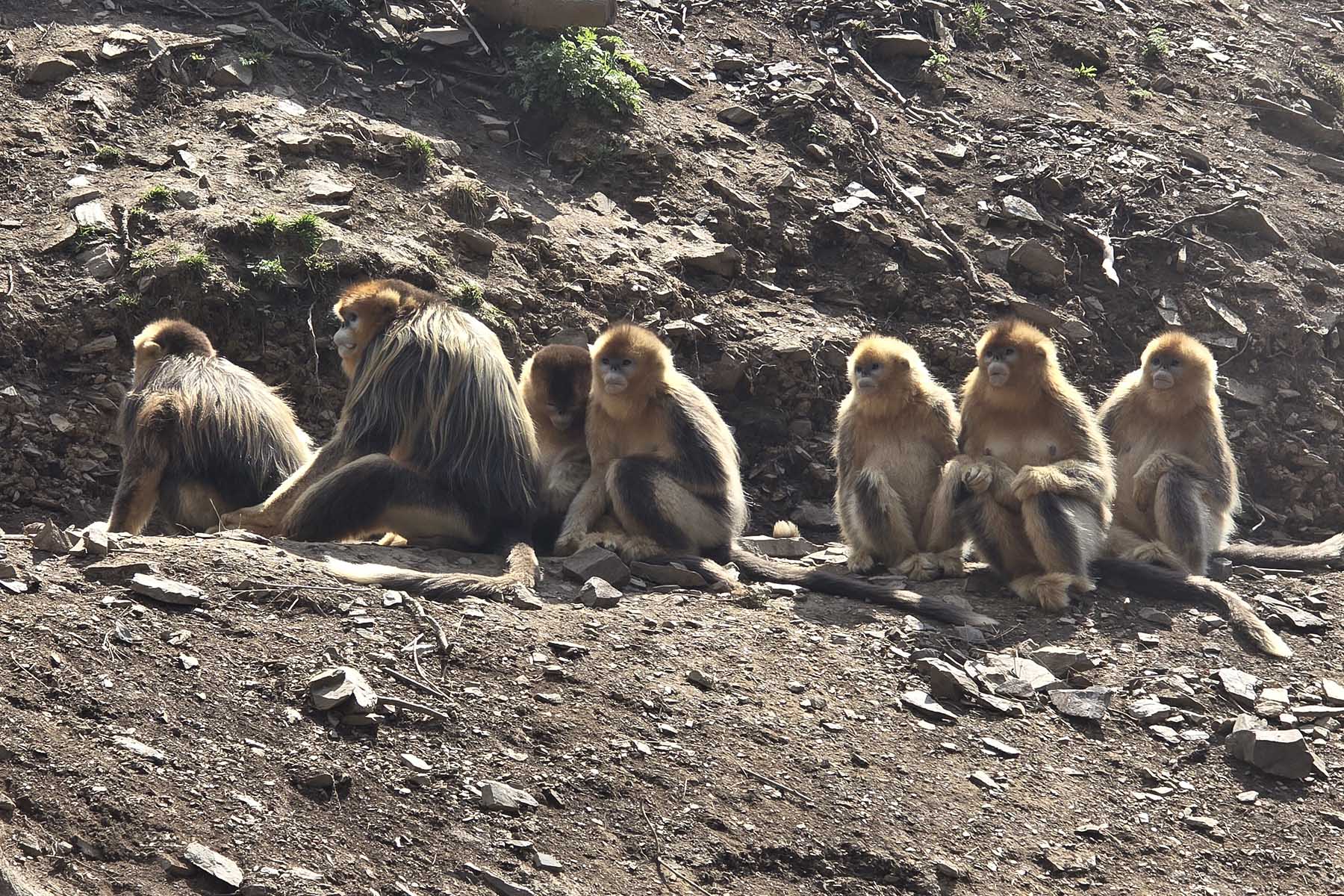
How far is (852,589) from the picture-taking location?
23.1ft

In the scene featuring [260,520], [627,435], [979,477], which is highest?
[979,477]

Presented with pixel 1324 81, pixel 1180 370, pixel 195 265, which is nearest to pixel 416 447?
pixel 195 265

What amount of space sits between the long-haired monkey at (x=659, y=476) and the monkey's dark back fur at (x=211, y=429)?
162cm

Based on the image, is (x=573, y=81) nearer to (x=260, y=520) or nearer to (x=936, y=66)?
(x=936, y=66)

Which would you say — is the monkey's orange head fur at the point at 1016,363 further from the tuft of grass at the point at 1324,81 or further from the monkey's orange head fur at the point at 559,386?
the tuft of grass at the point at 1324,81

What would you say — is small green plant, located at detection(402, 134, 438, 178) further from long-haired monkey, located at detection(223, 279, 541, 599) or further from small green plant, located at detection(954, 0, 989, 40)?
small green plant, located at detection(954, 0, 989, 40)

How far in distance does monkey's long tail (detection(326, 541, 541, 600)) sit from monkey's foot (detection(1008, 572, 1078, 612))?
2.58 m

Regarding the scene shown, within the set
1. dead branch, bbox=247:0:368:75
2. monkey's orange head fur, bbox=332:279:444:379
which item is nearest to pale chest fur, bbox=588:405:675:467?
monkey's orange head fur, bbox=332:279:444:379

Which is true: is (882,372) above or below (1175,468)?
above

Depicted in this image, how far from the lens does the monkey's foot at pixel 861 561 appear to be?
7590mm

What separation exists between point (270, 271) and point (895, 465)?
12.9ft

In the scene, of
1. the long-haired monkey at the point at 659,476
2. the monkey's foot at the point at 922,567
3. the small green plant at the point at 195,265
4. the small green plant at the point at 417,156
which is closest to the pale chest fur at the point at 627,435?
the long-haired monkey at the point at 659,476

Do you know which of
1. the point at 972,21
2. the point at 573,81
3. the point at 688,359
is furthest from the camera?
the point at 972,21

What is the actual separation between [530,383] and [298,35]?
4.05 m
